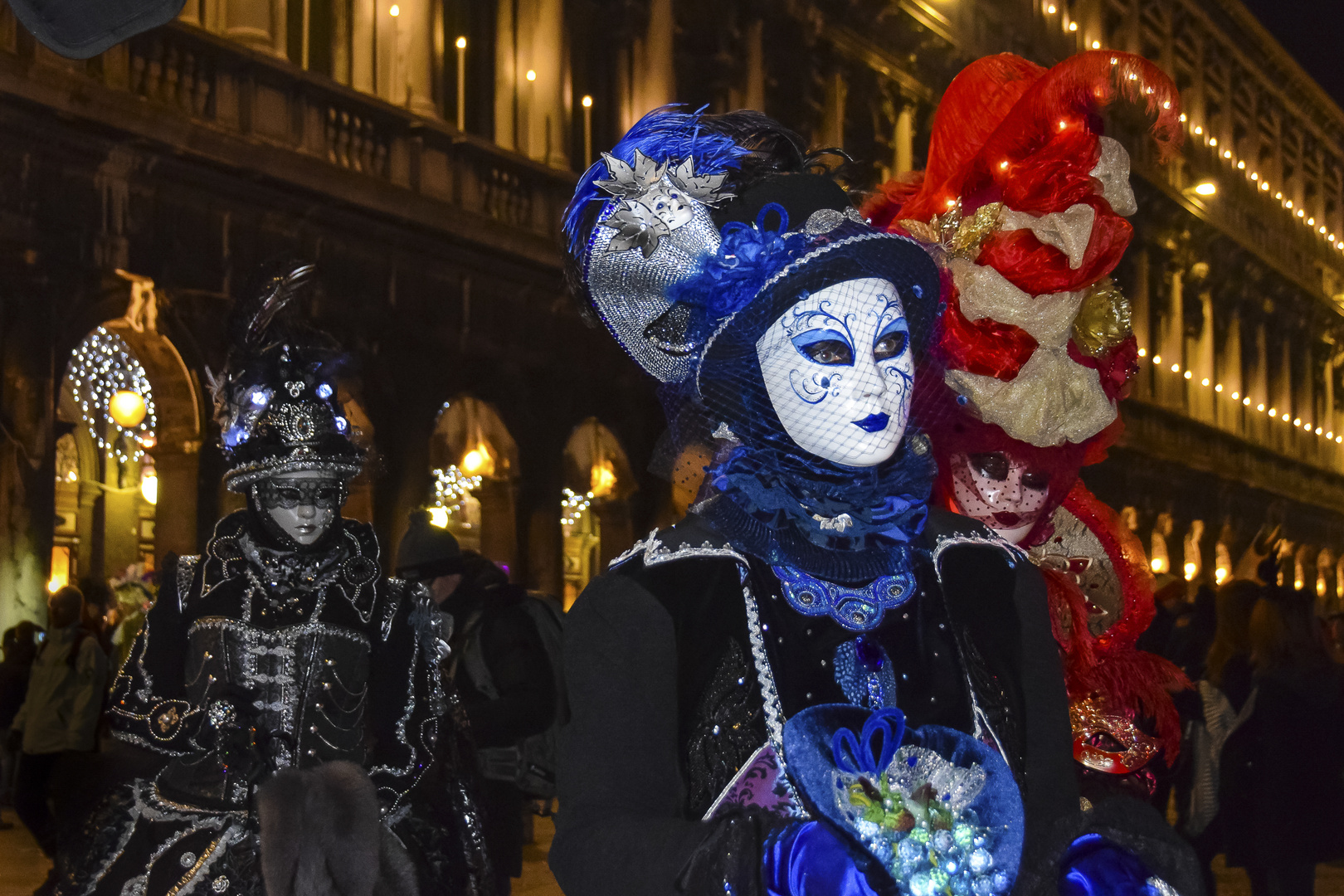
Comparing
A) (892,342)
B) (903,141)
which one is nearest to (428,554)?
(892,342)

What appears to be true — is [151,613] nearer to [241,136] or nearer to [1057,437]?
[1057,437]

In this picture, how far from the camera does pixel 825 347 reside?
1.98 metres

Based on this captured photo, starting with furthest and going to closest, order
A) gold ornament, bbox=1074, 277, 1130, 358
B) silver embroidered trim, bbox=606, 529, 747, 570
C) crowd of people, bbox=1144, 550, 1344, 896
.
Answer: crowd of people, bbox=1144, 550, 1344, 896 → gold ornament, bbox=1074, 277, 1130, 358 → silver embroidered trim, bbox=606, 529, 747, 570

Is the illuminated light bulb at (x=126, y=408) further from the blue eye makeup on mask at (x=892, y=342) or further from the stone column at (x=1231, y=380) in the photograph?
the stone column at (x=1231, y=380)

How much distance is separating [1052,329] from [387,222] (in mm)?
9603

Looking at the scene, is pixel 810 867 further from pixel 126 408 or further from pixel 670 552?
pixel 126 408

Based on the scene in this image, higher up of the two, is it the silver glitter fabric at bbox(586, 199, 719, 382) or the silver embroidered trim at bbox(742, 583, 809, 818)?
the silver glitter fabric at bbox(586, 199, 719, 382)

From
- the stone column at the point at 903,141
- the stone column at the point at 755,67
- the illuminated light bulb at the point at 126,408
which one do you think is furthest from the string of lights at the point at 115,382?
the stone column at the point at 903,141

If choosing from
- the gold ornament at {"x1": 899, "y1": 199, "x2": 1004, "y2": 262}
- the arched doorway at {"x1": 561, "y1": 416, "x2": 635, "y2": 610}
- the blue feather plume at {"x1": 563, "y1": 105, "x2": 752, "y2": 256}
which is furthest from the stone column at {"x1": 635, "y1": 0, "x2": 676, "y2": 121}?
the blue feather plume at {"x1": 563, "y1": 105, "x2": 752, "y2": 256}

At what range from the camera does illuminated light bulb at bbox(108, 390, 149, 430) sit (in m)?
10.4

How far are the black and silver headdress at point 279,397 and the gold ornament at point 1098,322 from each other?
197 centimetres

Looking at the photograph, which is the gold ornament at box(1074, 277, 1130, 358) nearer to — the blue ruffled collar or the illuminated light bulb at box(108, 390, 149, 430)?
the blue ruffled collar

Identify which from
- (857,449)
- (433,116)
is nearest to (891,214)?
(857,449)

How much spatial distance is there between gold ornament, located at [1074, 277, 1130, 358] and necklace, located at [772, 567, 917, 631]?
1.57 meters
